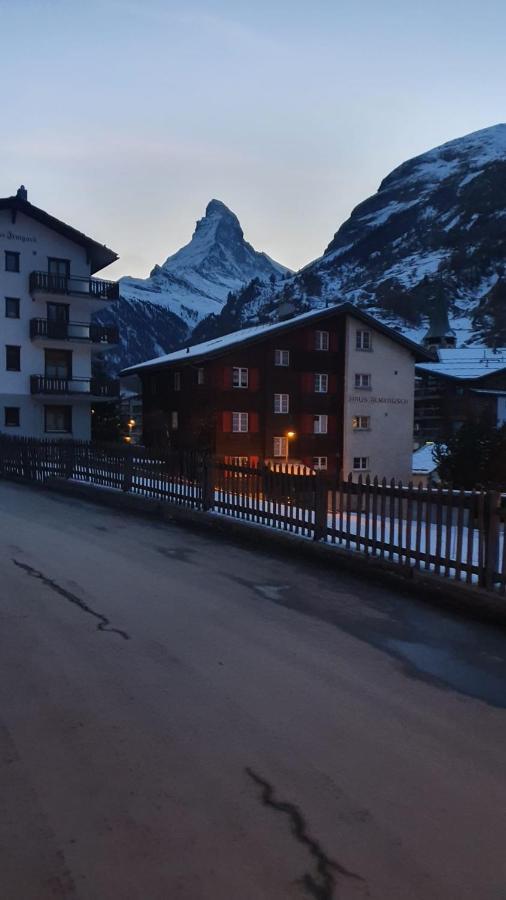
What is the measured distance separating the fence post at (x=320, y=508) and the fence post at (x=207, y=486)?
11.2 feet

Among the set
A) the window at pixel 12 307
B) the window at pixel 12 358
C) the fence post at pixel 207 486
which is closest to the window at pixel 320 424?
the window at pixel 12 358

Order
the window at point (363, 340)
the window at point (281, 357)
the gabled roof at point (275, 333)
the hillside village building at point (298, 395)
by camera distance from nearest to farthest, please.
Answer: the gabled roof at point (275, 333), the hillside village building at point (298, 395), the window at point (281, 357), the window at point (363, 340)

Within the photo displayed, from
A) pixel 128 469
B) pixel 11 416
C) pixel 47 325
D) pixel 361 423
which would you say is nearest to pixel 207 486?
pixel 128 469

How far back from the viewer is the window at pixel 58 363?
1711 inches

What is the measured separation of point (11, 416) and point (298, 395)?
60.2 feet

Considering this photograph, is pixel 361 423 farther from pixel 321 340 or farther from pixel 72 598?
pixel 72 598

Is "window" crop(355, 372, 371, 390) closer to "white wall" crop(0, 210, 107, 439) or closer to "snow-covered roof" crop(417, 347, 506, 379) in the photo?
"snow-covered roof" crop(417, 347, 506, 379)

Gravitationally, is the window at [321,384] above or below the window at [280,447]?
above

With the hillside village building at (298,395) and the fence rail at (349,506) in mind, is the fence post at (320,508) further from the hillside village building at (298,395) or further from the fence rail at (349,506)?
the hillside village building at (298,395)

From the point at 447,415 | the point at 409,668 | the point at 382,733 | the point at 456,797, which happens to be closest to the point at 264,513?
the point at 409,668

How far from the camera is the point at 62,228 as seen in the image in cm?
4238

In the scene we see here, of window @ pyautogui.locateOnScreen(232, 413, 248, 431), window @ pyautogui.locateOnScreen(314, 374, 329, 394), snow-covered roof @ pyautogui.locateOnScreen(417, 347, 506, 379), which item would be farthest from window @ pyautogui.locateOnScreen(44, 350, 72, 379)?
snow-covered roof @ pyautogui.locateOnScreen(417, 347, 506, 379)

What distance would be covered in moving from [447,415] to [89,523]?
2143 inches

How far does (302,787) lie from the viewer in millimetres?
3666
